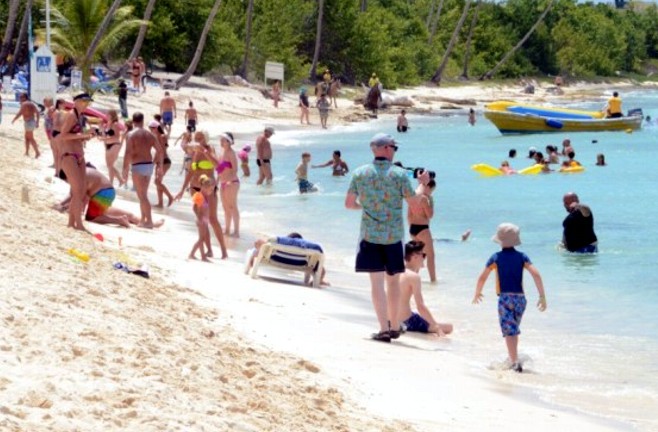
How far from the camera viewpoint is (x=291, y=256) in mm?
11844

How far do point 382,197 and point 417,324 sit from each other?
1.76 m

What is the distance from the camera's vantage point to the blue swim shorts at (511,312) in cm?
888

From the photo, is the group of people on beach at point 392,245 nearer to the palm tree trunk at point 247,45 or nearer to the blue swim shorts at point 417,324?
the blue swim shorts at point 417,324

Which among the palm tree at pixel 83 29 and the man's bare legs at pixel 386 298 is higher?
the palm tree at pixel 83 29

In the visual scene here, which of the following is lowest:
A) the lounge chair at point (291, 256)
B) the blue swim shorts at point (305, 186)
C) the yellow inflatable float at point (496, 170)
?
the yellow inflatable float at point (496, 170)

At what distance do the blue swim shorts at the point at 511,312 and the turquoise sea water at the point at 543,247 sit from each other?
1.07 ft

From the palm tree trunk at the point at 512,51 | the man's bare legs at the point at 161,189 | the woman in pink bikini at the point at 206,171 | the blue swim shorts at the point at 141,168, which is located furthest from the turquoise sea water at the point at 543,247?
the palm tree trunk at the point at 512,51

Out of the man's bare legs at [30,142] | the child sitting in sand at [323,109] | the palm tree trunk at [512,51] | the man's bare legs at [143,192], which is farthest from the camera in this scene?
the palm tree trunk at [512,51]

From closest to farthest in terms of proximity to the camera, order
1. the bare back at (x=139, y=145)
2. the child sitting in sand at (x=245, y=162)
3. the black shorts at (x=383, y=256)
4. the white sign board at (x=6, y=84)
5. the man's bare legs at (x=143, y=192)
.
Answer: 1. the black shorts at (x=383, y=256)
2. the bare back at (x=139, y=145)
3. the man's bare legs at (x=143, y=192)
4. the child sitting in sand at (x=245, y=162)
5. the white sign board at (x=6, y=84)

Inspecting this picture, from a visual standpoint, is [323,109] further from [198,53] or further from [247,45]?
[247,45]

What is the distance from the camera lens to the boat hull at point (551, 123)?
40750 millimetres

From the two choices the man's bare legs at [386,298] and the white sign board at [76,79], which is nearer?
the man's bare legs at [386,298]

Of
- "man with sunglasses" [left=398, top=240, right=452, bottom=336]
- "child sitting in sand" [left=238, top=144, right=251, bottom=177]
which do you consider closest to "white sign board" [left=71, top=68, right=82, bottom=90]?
"child sitting in sand" [left=238, top=144, right=251, bottom=177]

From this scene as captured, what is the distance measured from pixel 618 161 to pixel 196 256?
24272mm
